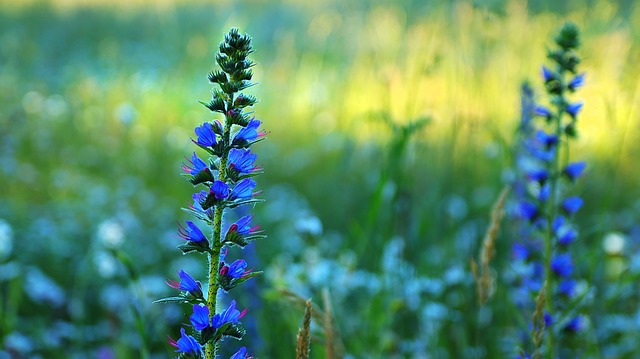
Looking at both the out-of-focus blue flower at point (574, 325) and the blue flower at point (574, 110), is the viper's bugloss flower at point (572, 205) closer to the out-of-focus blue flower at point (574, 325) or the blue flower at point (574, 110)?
the blue flower at point (574, 110)

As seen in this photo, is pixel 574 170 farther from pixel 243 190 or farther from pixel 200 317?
pixel 200 317

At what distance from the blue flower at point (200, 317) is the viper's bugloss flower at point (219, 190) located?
19 cm

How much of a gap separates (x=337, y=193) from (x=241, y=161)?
14.3ft

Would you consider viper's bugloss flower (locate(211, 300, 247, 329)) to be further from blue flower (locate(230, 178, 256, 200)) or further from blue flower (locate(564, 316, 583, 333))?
blue flower (locate(564, 316, 583, 333))

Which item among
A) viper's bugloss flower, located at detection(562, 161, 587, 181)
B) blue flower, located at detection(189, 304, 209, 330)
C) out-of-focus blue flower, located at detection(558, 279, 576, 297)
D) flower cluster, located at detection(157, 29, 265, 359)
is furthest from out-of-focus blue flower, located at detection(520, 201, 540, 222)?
blue flower, located at detection(189, 304, 209, 330)

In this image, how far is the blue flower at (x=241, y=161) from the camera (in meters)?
1.26

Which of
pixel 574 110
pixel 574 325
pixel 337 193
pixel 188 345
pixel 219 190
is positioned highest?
pixel 337 193

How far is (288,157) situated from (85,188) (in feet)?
7.24

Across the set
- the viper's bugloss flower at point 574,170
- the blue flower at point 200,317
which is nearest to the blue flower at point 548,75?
the viper's bugloss flower at point 574,170

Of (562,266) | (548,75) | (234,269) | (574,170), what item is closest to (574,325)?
(562,266)

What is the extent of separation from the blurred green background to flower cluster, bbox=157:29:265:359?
0.23 m

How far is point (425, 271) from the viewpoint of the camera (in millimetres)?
3600

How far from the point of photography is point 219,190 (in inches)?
48.3

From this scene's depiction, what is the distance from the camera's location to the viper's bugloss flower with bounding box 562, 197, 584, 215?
220cm
